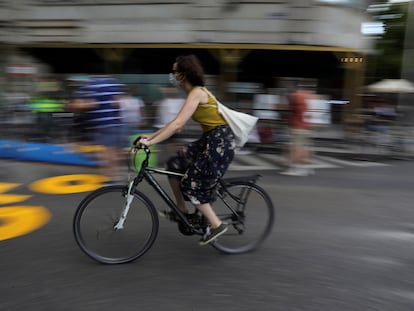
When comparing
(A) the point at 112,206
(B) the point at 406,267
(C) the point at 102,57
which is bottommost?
(B) the point at 406,267

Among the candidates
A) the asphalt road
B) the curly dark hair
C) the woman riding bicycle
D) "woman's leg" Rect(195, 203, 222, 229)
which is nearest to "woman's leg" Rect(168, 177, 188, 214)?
the woman riding bicycle

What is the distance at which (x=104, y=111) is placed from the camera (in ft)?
19.6

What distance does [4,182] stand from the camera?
6395mm

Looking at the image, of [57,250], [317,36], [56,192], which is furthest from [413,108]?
[57,250]

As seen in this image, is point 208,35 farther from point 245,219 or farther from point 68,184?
point 245,219

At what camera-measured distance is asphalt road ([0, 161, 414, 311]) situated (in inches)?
122

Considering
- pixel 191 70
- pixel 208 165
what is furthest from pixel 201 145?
pixel 191 70

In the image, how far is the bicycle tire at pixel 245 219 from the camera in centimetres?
391

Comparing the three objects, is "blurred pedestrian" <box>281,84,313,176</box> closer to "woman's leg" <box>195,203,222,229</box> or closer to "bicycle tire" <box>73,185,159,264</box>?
"woman's leg" <box>195,203,222,229</box>

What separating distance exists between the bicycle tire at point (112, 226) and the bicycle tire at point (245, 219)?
617 mm

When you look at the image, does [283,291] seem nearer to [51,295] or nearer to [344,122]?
[51,295]

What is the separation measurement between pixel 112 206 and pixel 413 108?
10.6 metres

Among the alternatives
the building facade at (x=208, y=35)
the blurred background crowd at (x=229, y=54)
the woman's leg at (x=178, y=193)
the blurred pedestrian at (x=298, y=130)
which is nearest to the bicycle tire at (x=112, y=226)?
the woman's leg at (x=178, y=193)

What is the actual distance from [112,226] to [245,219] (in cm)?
122
